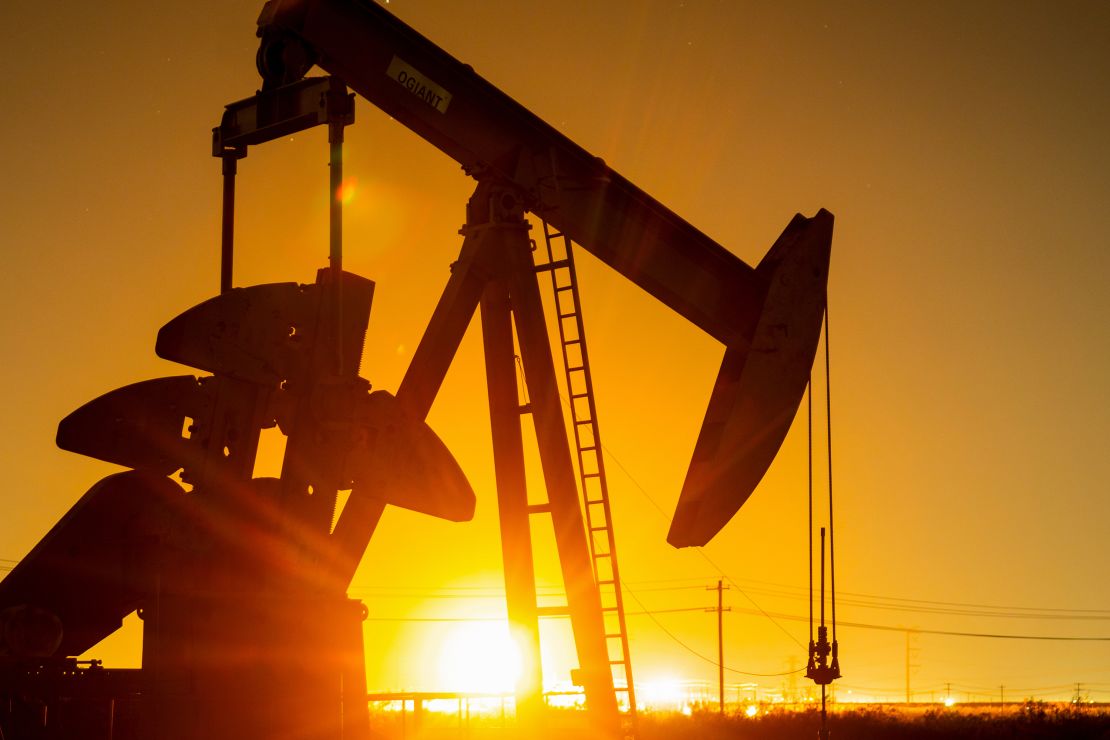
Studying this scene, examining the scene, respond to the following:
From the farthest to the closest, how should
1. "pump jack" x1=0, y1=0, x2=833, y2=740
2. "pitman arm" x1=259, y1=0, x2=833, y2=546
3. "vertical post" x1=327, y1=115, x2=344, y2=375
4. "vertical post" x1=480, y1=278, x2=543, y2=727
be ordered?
1. "pitman arm" x1=259, y1=0, x2=833, y2=546
2. "vertical post" x1=480, y1=278, x2=543, y2=727
3. "vertical post" x1=327, y1=115, x2=344, y2=375
4. "pump jack" x1=0, y1=0, x2=833, y2=740

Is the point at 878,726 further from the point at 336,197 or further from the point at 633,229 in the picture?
the point at 336,197

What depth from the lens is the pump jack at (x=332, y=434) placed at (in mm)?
7531

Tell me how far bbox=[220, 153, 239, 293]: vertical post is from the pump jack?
0.08 ft

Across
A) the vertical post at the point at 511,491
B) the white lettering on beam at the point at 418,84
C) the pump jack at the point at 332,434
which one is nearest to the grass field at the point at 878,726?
the vertical post at the point at 511,491

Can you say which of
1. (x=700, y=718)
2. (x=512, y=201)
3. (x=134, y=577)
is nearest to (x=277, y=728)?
(x=134, y=577)

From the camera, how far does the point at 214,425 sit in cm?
850

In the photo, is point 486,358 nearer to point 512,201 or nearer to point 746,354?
point 512,201

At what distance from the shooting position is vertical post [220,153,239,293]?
8992 mm

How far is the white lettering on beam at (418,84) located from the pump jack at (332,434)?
0.6 inches

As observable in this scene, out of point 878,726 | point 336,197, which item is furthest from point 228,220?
point 878,726

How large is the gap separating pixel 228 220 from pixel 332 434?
1.62 metres

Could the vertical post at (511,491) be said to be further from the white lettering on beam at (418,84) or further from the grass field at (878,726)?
the grass field at (878,726)

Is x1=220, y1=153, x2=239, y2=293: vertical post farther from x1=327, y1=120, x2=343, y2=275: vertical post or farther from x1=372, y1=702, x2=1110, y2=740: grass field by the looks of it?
x1=372, y1=702, x2=1110, y2=740: grass field

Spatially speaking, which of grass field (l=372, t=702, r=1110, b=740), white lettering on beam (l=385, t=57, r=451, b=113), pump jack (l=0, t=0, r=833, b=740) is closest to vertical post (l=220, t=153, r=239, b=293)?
pump jack (l=0, t=0, r=833, b=740)
